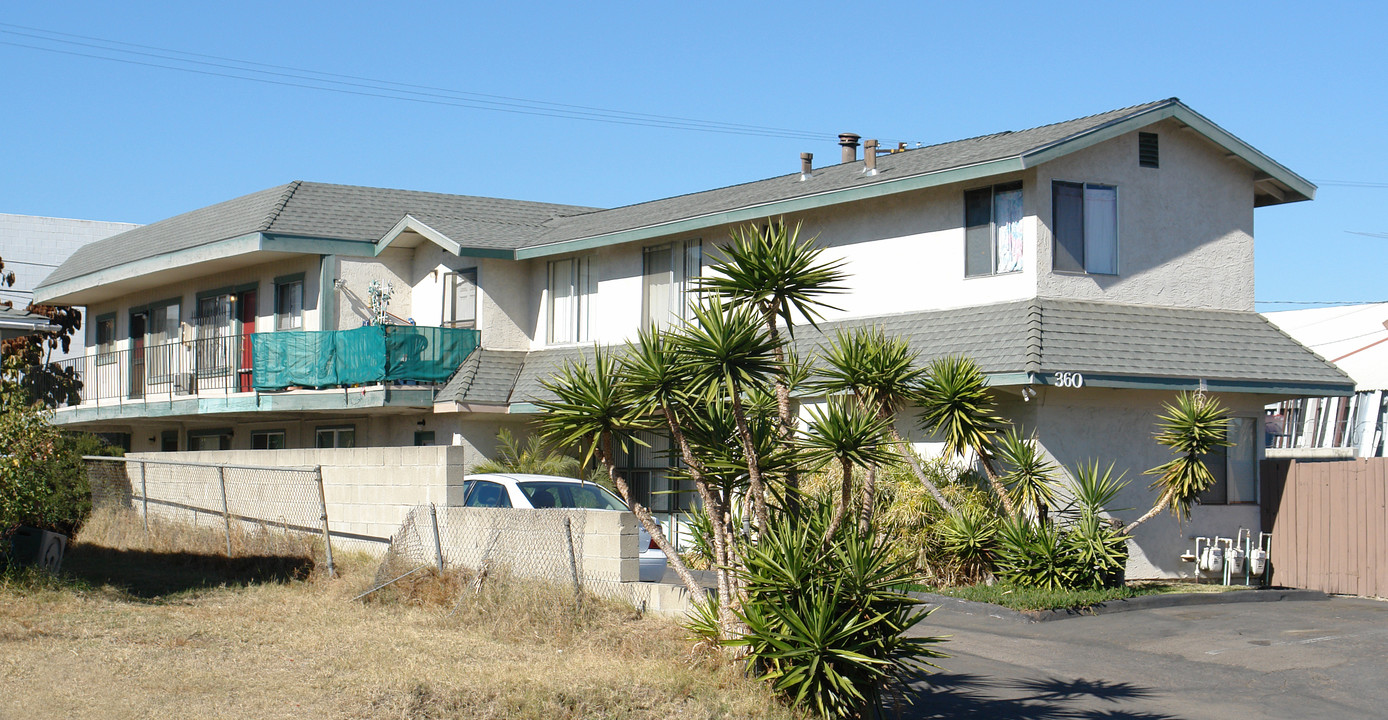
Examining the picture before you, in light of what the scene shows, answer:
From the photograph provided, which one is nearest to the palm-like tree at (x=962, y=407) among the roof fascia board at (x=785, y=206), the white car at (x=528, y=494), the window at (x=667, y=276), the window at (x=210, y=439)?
the roof fascia board at (x=785, y=206)

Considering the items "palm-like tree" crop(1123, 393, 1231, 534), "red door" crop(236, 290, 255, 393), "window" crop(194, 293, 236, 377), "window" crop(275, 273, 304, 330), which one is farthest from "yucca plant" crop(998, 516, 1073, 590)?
"window" crop(194, 293, 236, 377)

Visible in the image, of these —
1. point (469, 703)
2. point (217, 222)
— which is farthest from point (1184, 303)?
point (217, 222)

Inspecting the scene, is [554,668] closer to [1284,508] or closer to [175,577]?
[175,577]

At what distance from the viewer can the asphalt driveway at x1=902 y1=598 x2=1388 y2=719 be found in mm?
10500

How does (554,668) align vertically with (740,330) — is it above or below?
below

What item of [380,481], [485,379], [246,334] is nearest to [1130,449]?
[380,481]

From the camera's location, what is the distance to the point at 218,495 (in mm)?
19062

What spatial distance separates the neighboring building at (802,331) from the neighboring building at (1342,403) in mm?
4169

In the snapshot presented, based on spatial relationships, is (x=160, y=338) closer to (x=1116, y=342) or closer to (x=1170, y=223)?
(x=1116, y=342)

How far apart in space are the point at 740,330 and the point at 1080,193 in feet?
35.1

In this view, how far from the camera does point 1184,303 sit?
760 inches

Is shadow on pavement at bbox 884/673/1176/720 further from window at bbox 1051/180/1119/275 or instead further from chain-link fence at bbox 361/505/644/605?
window at bbox 1051/180/1119/275

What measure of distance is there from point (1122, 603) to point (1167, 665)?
3.07 m

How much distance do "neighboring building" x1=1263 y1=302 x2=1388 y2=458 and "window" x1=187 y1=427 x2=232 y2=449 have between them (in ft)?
74.6
